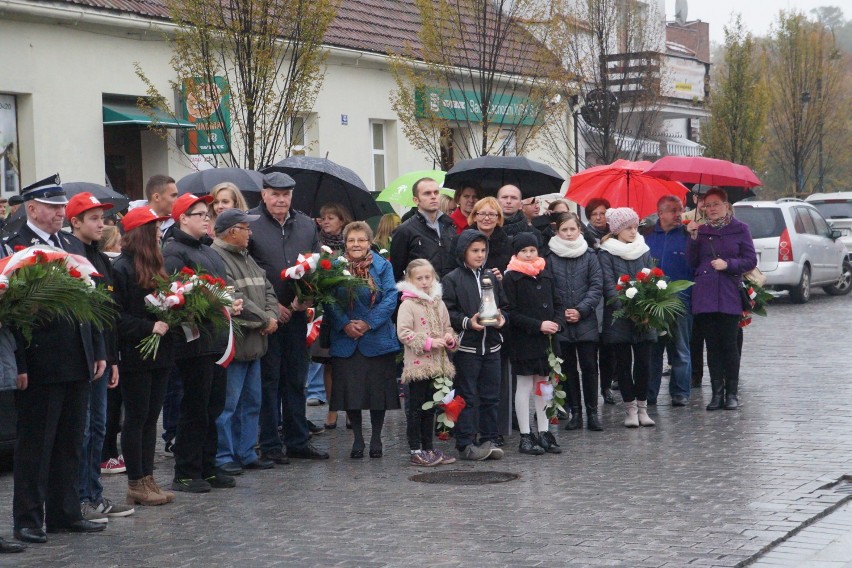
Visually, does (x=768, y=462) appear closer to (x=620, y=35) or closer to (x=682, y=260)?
(x=682, y=260)

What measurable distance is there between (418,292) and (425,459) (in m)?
1.29

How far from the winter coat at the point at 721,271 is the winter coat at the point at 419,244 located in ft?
9.50

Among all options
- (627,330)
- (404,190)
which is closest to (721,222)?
(627,330)

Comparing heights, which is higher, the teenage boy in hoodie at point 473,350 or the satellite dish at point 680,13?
the satellite dish at point 680,13

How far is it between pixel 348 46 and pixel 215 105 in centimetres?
792

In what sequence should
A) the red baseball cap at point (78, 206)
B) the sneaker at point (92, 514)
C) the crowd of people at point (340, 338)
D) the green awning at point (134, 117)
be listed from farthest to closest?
1. the green awning at point (134, 117)
2. the red baseball cap at point (78, 206)
3. the sneaker at point (92, 514)
4. the crowd of people at point (340, 338)

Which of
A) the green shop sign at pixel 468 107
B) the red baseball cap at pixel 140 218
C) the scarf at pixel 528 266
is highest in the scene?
the green shop sign at pixel 468 107

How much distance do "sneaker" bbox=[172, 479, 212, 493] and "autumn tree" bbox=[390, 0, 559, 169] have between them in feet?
42.1

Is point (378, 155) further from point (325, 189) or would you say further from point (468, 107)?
point (325, 189)

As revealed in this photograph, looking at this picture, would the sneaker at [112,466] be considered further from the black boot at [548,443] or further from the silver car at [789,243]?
the silver car at [789,243]

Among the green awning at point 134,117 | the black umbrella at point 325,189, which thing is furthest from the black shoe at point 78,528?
the green awning at point 134,117

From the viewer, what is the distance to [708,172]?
13.0 metres

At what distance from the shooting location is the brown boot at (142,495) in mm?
8398

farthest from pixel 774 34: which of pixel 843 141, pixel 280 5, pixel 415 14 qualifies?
pixel 280 5
